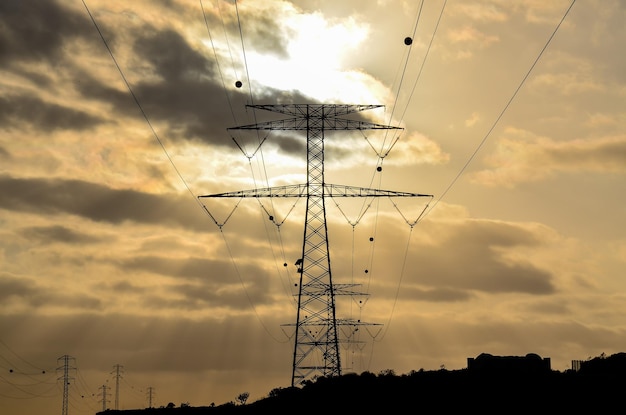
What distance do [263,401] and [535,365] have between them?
32.1 meters

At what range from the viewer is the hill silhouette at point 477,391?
83.9 meters

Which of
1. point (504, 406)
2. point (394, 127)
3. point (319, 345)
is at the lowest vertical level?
point (504, 406)

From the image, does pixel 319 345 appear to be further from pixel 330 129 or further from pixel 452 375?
pixel 330 129

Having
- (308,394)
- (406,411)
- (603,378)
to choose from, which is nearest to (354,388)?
(308,394)

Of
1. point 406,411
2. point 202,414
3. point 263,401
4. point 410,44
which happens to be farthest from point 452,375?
point 410,44

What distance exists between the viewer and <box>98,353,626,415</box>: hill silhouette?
83.9 m

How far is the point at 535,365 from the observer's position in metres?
94.9

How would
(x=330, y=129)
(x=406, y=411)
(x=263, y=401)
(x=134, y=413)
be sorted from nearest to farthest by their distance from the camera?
(x=406, y=411)
(x=330, y=129)
(x=263, y=401)
(x=134, y=413)

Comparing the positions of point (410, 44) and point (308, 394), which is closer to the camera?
point (410, 44)

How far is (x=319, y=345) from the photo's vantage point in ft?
314

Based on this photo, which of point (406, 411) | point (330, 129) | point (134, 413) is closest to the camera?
point (406, 411)

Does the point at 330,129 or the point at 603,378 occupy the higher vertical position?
the point at 330,129

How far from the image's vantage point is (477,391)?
90375 millimetres

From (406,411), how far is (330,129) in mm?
26860
